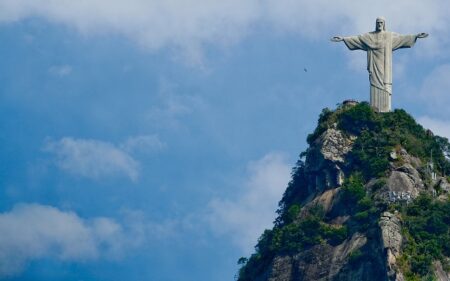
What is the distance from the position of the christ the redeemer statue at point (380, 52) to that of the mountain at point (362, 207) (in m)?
0.90

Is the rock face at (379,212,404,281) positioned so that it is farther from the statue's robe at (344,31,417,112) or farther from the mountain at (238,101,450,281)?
the statue's robe at (344,31,417,112)

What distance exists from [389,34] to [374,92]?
286 cm

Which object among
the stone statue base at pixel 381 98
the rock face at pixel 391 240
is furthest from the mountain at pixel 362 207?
Answer: the stone statue base at pixel 381 98

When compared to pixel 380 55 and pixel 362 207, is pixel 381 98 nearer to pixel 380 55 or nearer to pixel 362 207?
pixel 380 55

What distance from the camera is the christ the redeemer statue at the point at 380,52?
73000 mm

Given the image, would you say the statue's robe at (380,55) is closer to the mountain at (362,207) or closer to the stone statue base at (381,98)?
the stone statue base at (381,98)

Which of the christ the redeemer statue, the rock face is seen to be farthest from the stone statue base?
the rock face

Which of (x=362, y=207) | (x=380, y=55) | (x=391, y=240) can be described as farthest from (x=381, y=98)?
(x=391, y=240)

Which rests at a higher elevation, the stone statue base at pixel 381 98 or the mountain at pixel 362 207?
the stone statue base at pixel 381 98

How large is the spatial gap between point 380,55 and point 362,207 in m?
8.86

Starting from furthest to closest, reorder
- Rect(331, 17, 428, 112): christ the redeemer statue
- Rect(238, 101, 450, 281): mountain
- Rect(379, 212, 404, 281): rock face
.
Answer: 1. Rect(331, 17, 428, 112): christ the redeemer statue
2. Rect(238, 101, 450, 281): mountain
3. Rect(379, 212, 404, 281): rock face

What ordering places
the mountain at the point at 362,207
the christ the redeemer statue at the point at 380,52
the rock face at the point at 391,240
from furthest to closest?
the christ the redeemer statue at the point at 380,52
the mountain at the point at 362,207
the rock face at the point at 391,240

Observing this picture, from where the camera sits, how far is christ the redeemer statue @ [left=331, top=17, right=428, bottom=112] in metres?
73.0

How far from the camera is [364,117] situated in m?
71.8
